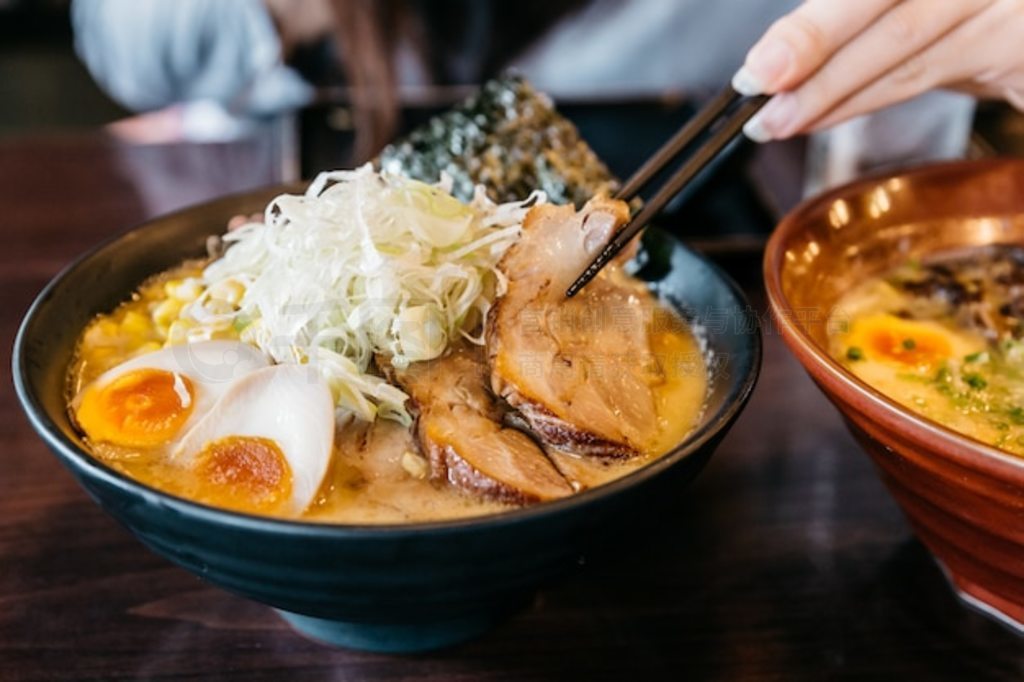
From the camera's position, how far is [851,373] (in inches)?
45.2

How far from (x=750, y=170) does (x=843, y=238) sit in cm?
89

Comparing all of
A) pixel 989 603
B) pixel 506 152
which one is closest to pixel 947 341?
pixel 989 603

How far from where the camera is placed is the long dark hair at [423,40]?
2.63 m

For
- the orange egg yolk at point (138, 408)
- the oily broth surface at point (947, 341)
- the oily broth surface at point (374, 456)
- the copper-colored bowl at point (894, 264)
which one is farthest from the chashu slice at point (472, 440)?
the oily broth surface at point (947, 341)

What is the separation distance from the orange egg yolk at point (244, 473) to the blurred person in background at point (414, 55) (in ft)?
5.08

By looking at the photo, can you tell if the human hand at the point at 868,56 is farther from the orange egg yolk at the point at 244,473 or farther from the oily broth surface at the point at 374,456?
the orange egg yolk at the point at 244,473

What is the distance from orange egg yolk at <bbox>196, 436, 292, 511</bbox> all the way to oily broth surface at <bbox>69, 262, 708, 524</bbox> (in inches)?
0.6

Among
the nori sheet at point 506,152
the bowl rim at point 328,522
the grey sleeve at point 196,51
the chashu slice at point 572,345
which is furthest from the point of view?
the grey sleeve at point 196,51

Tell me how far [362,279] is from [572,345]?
302mm

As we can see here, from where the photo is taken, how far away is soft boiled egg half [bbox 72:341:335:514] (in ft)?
3.57

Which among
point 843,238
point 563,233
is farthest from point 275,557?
point 843,238

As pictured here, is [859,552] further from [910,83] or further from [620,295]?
[910,83]

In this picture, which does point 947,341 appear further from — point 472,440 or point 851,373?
point 472,440

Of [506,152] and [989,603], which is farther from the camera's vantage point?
[506,152]
